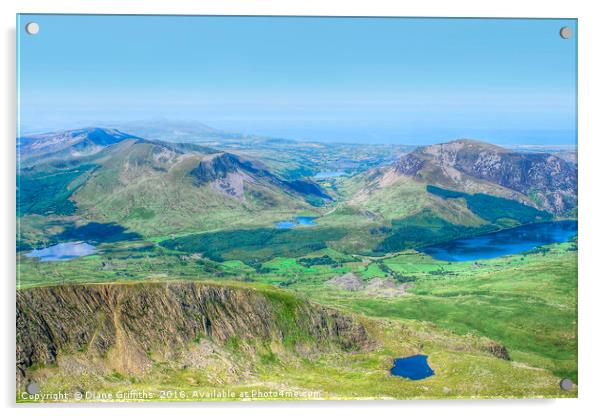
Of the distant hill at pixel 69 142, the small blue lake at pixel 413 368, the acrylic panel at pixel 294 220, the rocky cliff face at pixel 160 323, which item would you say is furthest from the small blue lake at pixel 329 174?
the small blue lake at pixel 413 368

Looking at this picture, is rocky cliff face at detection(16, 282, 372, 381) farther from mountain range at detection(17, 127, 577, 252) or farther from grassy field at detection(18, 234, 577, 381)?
mountain range at detection(17, 127, 577, 252)

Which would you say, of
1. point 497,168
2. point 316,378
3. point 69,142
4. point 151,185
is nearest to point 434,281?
point 497,168

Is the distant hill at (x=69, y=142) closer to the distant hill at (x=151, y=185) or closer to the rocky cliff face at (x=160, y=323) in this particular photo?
the distant hill at (x=151, y=185)

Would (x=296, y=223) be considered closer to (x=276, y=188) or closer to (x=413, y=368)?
(x=276, y=188)

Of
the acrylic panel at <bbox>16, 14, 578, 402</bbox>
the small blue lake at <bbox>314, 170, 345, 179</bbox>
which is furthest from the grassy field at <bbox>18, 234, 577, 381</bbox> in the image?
the small blue lake at <bbox>314, 170, 345, 179</bbox>

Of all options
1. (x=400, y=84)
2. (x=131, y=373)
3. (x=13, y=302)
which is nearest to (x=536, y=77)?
(x=400, y=84)

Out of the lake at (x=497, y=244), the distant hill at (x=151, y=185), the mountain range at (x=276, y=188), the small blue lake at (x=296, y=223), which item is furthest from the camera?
the small blue lake at (x=296, y=223)
